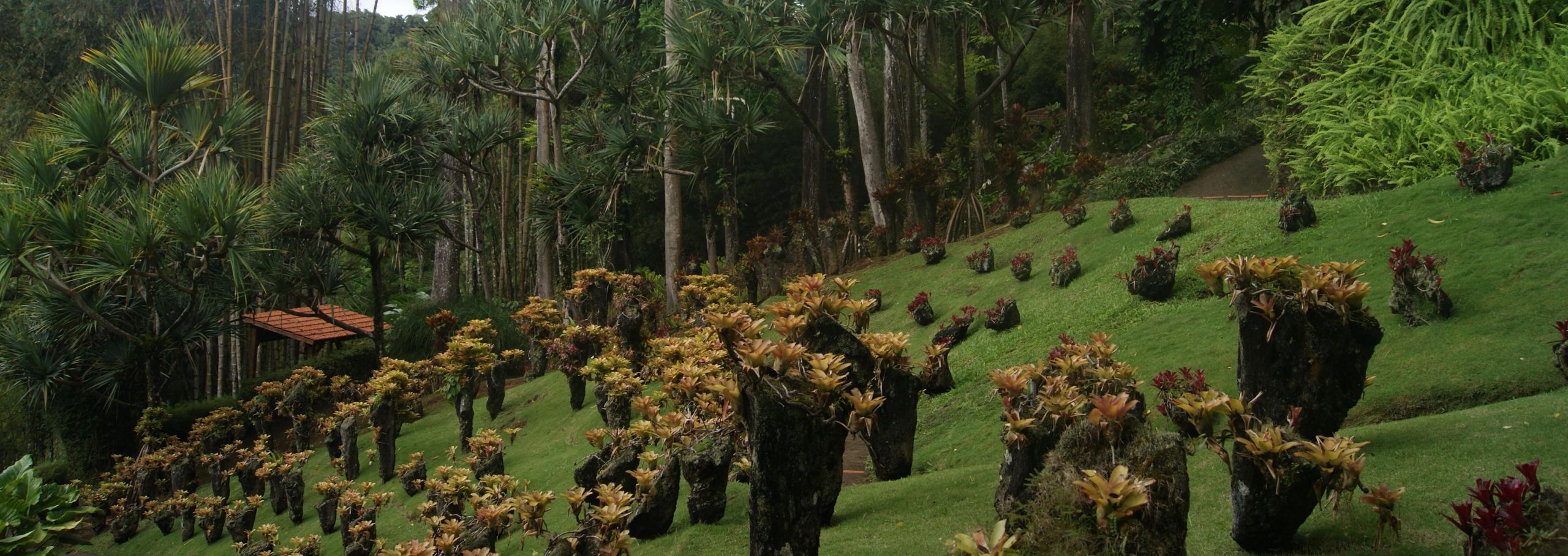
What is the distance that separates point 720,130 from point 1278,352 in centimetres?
1166

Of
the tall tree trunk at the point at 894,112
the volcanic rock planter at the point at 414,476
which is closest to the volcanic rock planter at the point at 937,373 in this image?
the volcanic rock planter at the point at 414,476

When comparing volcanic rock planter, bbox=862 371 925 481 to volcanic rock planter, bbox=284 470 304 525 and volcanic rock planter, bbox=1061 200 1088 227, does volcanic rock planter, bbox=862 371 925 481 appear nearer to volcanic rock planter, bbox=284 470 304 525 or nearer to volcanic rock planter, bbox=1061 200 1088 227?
volcanic rock planter, bbox=1061 200 1088 227

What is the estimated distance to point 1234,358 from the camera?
22.8 feet

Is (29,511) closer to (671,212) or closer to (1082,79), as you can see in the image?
(671,212)

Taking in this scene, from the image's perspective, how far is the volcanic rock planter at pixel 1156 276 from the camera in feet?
29.3

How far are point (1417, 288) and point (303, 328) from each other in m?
17.1

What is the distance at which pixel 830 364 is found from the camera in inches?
184

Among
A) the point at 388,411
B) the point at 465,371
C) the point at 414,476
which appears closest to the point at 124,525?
the point at 388,411

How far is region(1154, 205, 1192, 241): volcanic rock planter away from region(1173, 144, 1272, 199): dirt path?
174 inches

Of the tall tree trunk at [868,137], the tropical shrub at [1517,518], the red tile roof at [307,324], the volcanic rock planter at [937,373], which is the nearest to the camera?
the tropical shrub at [1517,518]

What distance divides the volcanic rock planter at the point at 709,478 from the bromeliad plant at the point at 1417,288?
15.4 ft

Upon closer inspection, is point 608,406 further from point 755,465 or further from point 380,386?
point 755,465

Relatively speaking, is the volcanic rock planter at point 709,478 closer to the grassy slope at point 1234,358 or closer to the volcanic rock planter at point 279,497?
the grassy slope at point 1234,358

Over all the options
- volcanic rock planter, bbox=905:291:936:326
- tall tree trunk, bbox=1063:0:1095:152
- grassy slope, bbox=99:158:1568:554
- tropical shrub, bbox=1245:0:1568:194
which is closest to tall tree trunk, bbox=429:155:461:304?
grassy slope, bbox=99:158:1568:554
